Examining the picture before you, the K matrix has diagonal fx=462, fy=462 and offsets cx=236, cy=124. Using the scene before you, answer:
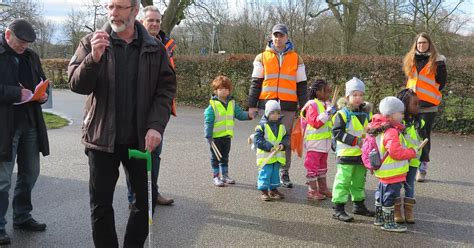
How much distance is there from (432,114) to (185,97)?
10.9 meters

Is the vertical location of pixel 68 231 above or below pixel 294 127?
below

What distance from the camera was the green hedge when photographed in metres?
10.9

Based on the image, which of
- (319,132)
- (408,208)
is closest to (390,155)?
(408,208)

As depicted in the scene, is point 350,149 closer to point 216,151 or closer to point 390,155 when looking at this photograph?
point 390,155

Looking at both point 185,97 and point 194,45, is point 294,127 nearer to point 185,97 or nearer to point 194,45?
point 185,97

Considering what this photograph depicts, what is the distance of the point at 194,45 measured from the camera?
3186 cm

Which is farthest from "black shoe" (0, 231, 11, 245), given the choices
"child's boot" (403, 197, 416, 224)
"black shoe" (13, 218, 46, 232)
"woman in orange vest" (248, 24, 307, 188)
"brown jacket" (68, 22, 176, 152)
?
"child's boot" (403, 197, 416, 224)

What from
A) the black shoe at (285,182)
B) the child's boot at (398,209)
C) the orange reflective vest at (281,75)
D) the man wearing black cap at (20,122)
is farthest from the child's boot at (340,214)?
the man wearing black cap at (20,122)

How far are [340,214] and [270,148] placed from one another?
1.13 m

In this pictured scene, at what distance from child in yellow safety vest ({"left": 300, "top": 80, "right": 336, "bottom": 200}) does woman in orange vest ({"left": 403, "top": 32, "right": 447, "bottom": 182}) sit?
153 cm

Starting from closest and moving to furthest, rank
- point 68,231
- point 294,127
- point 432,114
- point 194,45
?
point 68,231 < point 294,127 < point 432,114 < point 194,45

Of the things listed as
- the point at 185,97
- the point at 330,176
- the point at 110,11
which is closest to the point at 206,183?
the point at 330,176

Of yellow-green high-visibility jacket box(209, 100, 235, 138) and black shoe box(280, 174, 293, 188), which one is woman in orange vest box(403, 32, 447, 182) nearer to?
black shoe box(280, 174, 293, 188)

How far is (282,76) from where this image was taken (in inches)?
232
